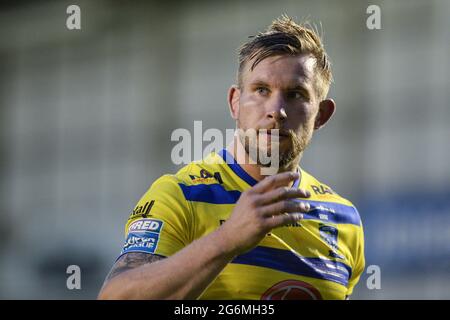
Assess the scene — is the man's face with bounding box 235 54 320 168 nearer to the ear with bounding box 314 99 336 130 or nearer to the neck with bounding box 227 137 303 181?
the neck with bounding box 227 137 303 181

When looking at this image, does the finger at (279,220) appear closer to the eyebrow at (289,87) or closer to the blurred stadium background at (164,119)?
the eyebrow at (289,87)

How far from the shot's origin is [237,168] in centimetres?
432

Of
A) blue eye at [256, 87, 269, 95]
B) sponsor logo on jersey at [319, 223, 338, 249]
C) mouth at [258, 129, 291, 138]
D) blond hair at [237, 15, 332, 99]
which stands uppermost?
blond hair at [237, 15, 332, 99]

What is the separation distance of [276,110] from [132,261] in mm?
1027

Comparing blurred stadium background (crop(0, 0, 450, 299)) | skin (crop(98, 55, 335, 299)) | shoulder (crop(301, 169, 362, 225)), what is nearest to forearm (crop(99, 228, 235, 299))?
skin (crop(98, 55, 335, 299))

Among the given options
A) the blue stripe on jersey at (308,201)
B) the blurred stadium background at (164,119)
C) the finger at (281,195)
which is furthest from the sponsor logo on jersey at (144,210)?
the blurred stadium background at (164,119)

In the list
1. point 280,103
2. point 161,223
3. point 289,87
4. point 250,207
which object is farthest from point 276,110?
point 250,207

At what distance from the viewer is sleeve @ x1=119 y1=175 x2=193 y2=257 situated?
12.3 feet

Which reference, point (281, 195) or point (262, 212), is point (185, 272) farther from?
point (281, 195)

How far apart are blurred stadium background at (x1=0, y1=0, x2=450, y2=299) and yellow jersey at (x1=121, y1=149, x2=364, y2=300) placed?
220 inches

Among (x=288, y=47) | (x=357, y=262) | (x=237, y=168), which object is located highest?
(x=288, y=47)

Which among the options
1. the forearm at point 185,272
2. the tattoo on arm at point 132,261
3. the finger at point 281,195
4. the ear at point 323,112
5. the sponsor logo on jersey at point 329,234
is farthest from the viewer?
the ear at point 323,112

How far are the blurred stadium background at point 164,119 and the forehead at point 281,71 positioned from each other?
5946mm

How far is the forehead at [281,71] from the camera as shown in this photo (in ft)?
13.6
